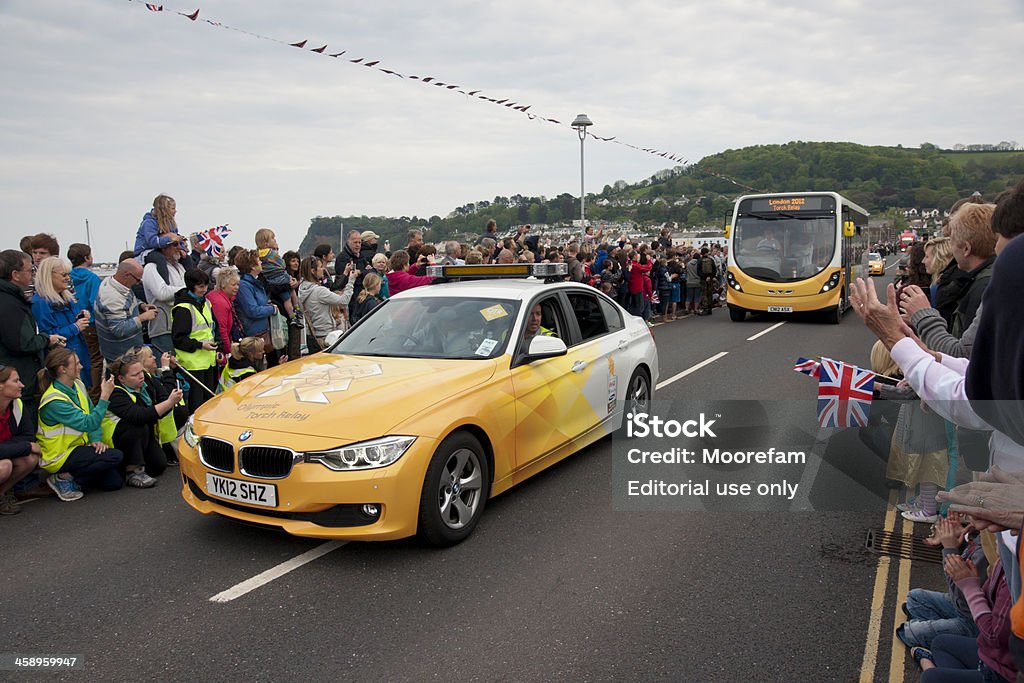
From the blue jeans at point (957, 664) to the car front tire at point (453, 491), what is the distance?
265 centimetres

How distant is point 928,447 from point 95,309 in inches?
292

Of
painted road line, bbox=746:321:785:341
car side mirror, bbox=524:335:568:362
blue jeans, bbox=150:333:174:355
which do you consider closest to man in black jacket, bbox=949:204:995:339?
car side mirror, bbox=524:335:568:362

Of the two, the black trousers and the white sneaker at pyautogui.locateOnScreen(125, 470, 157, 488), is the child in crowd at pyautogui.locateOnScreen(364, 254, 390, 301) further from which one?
the white sneaker at pyautogui.locateOnScreen(125, 470, 157, 488)

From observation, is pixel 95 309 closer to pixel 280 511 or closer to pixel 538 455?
pixel 280 511

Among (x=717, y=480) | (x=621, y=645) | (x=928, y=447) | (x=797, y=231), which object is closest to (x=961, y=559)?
(x=621, y=645)

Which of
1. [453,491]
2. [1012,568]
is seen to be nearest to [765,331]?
[453,491]

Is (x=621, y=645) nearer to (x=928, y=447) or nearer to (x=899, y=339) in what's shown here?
(x=899, y=339)

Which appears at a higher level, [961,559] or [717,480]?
[961,559]

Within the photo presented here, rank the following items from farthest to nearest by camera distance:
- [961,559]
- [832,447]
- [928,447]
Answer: [832,447]
[928,447]
[961,559]

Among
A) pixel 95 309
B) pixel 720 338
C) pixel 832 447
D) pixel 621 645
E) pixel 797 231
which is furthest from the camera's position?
pixel 797 231

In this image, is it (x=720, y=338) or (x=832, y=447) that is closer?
(x=832, y=447)

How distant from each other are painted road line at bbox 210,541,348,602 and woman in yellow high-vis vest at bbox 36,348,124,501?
92.3 inches

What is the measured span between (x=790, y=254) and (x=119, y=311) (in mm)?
15913

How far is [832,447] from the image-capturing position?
22.5 feet
